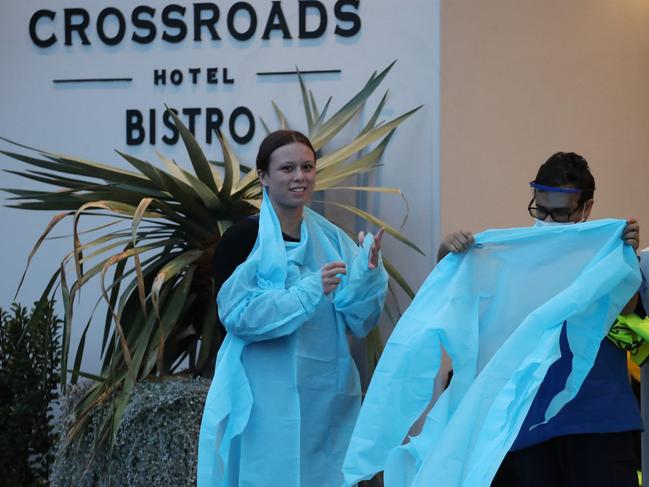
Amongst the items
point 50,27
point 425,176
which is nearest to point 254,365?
point 425,176

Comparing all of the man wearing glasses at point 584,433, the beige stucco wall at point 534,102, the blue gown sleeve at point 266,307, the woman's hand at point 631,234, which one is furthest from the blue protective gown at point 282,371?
the beige stucco wall at point 534,102

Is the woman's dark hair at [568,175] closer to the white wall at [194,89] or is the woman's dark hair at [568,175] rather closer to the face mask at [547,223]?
the face mask at [547,223]

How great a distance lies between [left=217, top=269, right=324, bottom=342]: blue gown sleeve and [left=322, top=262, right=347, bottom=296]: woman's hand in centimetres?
2

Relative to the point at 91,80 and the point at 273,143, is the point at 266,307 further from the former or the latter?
the point at 91,80

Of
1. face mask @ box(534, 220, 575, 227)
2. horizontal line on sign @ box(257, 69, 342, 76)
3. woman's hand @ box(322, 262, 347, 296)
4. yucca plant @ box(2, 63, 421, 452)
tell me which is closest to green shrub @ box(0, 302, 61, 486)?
yucca plant @ box(2, 63, 421, 452)

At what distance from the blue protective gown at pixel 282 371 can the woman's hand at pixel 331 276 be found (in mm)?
24

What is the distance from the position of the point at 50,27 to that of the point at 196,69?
774mm

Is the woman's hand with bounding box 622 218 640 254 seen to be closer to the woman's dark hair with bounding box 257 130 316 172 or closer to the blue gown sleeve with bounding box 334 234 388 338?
the blue gown sleeve with bounding box 334 234 388 338

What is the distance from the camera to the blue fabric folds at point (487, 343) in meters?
3.20

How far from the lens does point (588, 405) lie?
10.6ft

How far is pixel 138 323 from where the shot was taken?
4938 mm

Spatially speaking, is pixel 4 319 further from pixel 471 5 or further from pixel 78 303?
pixel 471 5

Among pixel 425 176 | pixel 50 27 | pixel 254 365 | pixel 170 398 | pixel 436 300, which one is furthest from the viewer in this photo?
pixel 50 27

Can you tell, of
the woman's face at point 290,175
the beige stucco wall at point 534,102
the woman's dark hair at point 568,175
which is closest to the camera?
the woman's dark hair at point 568,175
